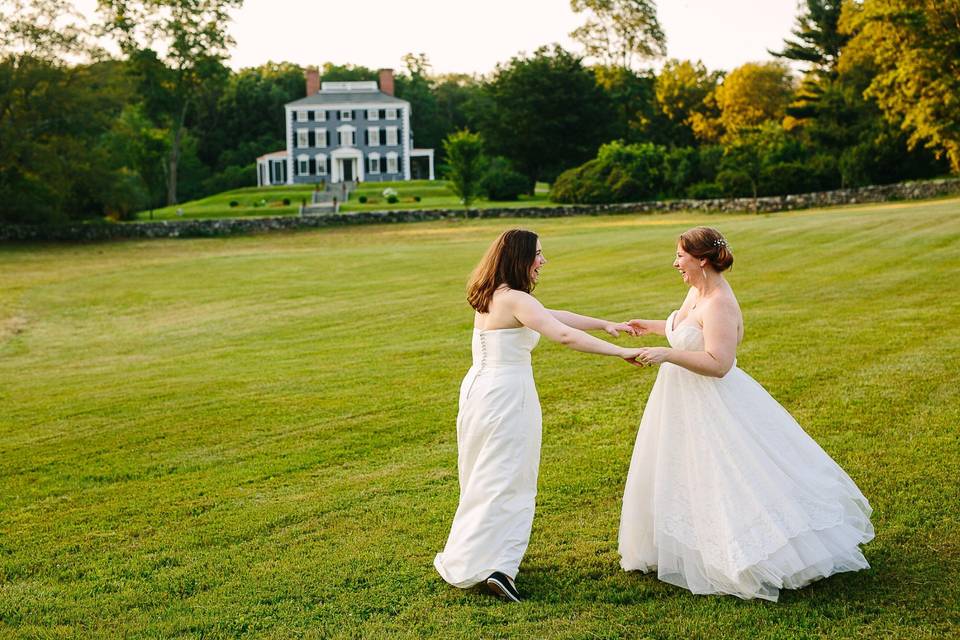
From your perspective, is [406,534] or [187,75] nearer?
[406,534]

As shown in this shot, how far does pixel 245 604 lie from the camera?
5.23 metres

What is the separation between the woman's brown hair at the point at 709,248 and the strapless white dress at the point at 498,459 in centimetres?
101

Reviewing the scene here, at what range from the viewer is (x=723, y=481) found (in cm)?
501

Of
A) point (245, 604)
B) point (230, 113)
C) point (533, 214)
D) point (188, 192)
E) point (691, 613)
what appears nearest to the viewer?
point (691, 613)

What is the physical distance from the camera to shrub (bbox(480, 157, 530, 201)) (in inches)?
2333

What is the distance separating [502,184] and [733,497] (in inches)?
2184

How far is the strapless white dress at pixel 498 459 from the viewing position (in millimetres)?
5203

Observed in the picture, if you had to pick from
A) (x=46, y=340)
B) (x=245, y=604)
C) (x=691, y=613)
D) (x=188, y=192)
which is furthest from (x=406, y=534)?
(x=188, y=192)

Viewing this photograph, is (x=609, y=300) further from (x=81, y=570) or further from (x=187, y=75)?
(x=187, y=75)

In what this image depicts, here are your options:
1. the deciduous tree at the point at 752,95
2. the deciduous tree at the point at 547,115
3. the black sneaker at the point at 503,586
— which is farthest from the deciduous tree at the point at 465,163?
the black sneaker at the point at 503,586

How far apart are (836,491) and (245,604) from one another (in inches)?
133

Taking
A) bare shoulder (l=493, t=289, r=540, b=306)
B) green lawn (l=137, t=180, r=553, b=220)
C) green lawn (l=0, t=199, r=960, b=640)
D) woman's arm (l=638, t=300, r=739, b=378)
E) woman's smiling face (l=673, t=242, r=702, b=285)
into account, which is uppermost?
green lawn (l=137, t=180, r=553, b=220)

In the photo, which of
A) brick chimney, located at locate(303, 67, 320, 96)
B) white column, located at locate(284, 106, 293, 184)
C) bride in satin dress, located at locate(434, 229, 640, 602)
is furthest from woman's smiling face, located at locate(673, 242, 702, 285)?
brick chimney, located at locate(303, 67, 320, 96)

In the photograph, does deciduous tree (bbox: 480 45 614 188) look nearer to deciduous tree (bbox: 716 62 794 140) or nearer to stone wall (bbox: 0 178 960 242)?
deciduous tree (bbox: 716 62 794 140)
